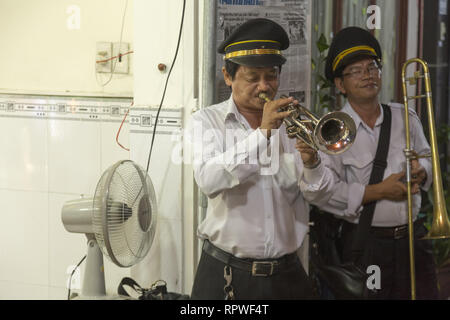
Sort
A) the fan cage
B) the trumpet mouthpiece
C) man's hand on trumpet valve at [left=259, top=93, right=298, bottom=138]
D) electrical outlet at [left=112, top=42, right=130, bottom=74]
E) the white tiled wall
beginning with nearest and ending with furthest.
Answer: man's hand on trumpet valve at [left=259, top=93, right=298, bottom=138] < the trumpet mouthpiece < the fan cage < electrical outlet at [left=112, top=42, right=130, bottom=74] < the white tiled wall

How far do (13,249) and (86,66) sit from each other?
79cm

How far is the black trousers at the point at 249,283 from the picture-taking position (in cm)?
181

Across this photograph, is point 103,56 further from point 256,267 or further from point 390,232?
point 390,232

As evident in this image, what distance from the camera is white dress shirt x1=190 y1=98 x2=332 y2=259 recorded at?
178 centimetres

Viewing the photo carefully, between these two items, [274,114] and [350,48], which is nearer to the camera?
[274,114]

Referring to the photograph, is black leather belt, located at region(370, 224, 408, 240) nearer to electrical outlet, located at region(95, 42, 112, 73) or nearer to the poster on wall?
the poster on wall

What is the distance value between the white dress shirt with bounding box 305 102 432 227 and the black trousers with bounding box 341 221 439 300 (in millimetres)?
61

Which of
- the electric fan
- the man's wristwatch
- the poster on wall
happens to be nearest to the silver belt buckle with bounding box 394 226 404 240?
the man's wristwatch

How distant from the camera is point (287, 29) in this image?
1.97m

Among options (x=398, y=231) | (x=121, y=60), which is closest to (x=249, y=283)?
(x=398, y=231)

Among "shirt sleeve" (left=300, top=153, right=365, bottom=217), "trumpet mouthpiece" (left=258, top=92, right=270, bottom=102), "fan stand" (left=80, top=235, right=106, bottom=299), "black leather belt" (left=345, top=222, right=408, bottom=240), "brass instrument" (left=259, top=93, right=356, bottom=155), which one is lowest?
"fan stand" (left=80, top=235, right=106, bottom=299)

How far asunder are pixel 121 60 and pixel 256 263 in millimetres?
1029
